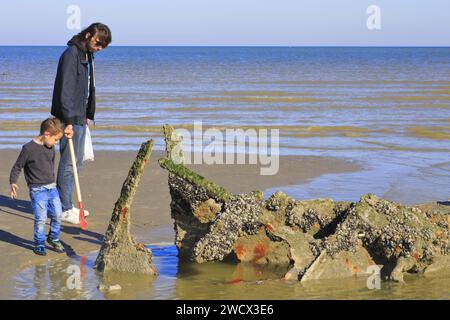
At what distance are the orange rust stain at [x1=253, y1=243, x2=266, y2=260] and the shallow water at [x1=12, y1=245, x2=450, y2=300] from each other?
3.7 inches

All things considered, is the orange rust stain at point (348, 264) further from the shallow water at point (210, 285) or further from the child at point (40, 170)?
the child at point (40, 170)

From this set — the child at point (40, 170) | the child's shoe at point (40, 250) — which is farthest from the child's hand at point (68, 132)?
the child's shoe at point (40, 250)

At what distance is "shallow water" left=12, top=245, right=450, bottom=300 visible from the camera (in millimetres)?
6207

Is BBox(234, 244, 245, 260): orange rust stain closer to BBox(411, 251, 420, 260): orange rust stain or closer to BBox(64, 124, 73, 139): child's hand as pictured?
BBox(411, 251, 420, 260): orange rust stain

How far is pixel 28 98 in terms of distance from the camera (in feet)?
93.0

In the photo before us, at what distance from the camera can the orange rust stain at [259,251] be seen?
6883 millimetres

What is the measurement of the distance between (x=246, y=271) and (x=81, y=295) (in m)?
1.46

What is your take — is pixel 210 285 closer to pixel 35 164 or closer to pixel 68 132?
pixel 35 164

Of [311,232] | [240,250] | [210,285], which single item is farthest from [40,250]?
[311,232]

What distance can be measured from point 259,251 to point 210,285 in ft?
1.98

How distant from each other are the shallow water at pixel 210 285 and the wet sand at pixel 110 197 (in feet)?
1.03

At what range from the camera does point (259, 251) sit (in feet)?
22.6

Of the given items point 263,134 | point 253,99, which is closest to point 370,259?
point 263,134

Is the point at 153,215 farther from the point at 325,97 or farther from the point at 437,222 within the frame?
the point at 325,97
